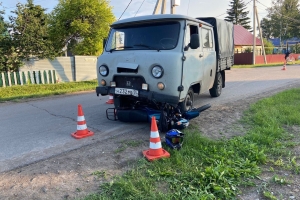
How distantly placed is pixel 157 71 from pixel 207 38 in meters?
2.71

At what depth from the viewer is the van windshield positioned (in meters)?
5.06

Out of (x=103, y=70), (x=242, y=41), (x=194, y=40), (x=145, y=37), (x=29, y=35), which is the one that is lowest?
(x=103, y=70)

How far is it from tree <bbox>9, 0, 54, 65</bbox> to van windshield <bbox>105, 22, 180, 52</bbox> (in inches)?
370

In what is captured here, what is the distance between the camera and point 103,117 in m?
6.49

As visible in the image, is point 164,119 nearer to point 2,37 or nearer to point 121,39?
point 121,39

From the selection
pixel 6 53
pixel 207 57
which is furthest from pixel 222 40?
pixel 6 53

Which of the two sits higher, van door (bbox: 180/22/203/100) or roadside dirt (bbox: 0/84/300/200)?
van door (bbox: 180/22/203/100)

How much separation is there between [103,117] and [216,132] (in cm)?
293

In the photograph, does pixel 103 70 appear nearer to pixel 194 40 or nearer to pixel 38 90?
pixel 194 40

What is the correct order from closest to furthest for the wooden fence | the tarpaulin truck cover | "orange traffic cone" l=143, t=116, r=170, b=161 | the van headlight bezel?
"orange traffic cone" l=143, t=116, r=170, b=161 < the van headlight bezel < the tarpaulin truck cover < the wooden fence

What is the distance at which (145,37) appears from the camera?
530 cm

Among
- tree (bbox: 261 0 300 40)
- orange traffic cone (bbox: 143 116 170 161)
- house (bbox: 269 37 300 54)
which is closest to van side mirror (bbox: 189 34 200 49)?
orange traffic cone (bbox: 143 116 170 161)

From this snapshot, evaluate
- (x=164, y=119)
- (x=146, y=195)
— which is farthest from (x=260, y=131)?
(x=146, y=195)

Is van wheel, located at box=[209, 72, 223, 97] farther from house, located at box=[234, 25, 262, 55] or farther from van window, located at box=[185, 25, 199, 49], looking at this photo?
house, located at box=[234, 25, 262, 55]
